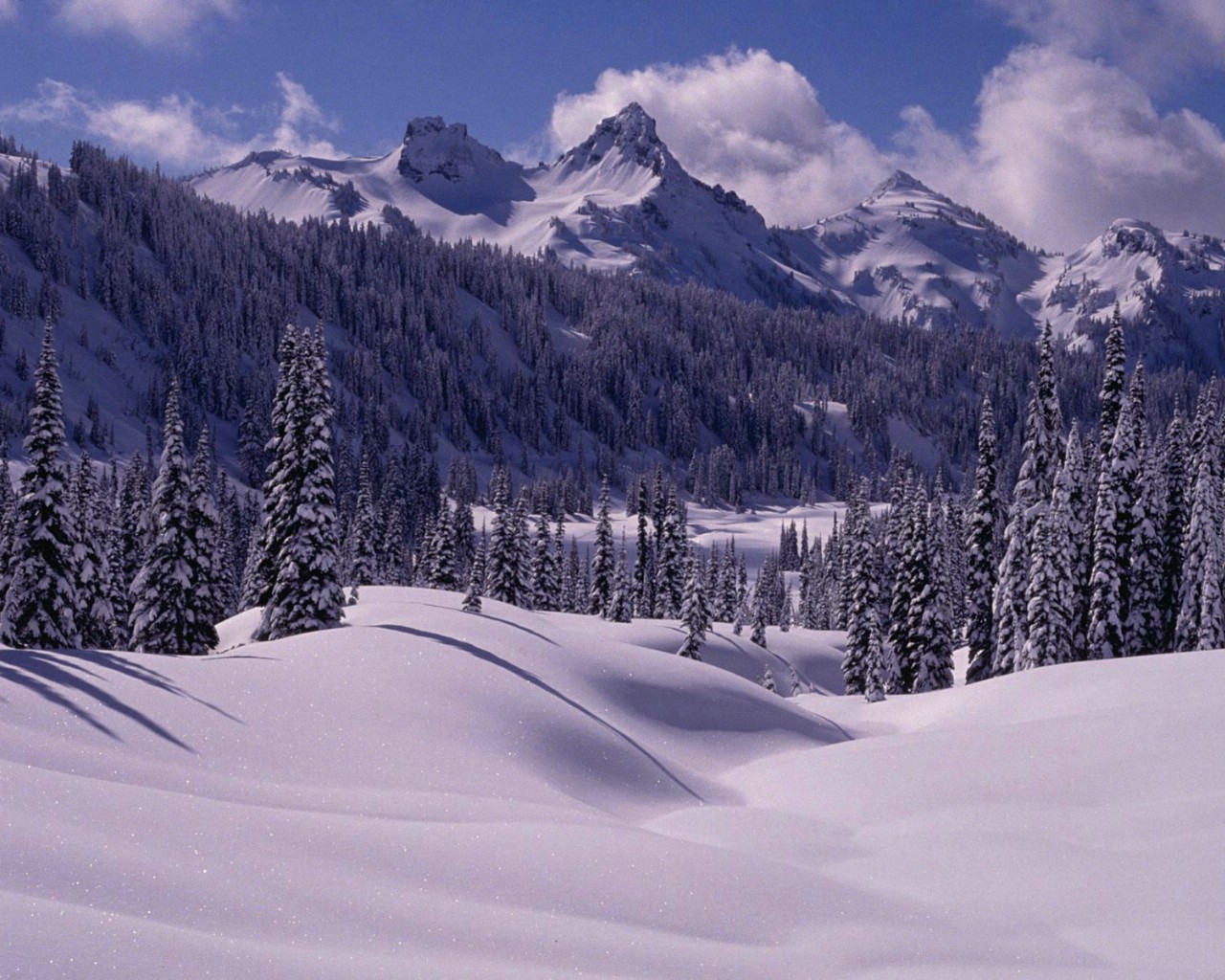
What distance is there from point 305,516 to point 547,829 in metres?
23.5

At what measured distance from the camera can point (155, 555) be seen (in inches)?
1486

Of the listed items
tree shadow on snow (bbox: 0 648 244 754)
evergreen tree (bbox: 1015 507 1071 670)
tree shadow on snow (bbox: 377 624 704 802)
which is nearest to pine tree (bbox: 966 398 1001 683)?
evergreen tree (bbox: 1015 507 1071 670)

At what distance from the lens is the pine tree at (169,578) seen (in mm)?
37219

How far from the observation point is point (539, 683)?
22641 mm

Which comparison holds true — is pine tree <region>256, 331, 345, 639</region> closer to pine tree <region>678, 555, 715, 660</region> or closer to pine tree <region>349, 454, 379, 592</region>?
pine tree <region>678, 555, 715, 660</region>

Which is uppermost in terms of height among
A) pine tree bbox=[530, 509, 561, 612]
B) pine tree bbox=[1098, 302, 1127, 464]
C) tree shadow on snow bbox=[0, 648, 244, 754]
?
pine tree bbox=[1098, 302, 1127, 464]

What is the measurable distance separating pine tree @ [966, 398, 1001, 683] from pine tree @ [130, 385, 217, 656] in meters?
38.0

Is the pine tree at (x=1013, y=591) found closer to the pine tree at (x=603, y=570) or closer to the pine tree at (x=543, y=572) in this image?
the pine tree at (x=603, y=570)

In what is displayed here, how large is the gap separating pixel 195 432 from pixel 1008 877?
628ft

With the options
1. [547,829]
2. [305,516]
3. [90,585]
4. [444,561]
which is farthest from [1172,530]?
[90,585]

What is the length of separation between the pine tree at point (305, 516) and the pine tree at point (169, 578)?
6741 millimetres

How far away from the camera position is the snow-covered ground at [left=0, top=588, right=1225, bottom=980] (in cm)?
812

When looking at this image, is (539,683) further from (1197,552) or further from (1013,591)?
(1197,552)

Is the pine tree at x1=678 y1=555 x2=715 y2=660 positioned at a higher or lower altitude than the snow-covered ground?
higher
